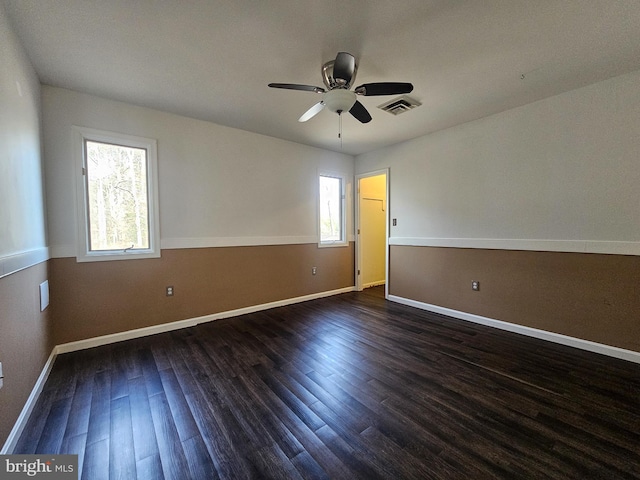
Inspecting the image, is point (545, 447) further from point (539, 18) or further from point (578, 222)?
point (539, 18)

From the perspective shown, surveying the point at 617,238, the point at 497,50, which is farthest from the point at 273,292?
the point at 617,238

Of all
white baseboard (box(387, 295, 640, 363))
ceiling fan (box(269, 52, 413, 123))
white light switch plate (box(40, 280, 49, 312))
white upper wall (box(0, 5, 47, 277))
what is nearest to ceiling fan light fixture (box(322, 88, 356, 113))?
ceiling fan (box(269, 52, 413, 123))

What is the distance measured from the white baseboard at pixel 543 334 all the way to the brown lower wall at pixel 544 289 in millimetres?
43

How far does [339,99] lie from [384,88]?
371mm

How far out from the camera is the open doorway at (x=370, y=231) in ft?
16.9

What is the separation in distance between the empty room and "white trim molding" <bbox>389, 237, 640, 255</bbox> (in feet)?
0.08

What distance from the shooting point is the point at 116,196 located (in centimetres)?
290

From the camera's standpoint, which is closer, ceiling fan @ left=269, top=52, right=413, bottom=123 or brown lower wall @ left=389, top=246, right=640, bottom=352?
ceiling fan @ left=269, top=52, right=413, bottom=123

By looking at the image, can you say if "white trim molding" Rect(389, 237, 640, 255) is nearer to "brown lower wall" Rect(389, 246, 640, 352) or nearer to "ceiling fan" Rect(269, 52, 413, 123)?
"brown lower wall" Rect(389, 246, 640, 352)

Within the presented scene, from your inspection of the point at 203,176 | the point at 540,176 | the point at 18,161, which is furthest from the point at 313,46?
the point at 540,176

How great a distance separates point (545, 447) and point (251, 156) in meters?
4.10

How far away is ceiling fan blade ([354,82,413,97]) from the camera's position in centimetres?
202

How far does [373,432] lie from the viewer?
5.12ft

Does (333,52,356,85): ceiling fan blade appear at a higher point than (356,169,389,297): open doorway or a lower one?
higher
